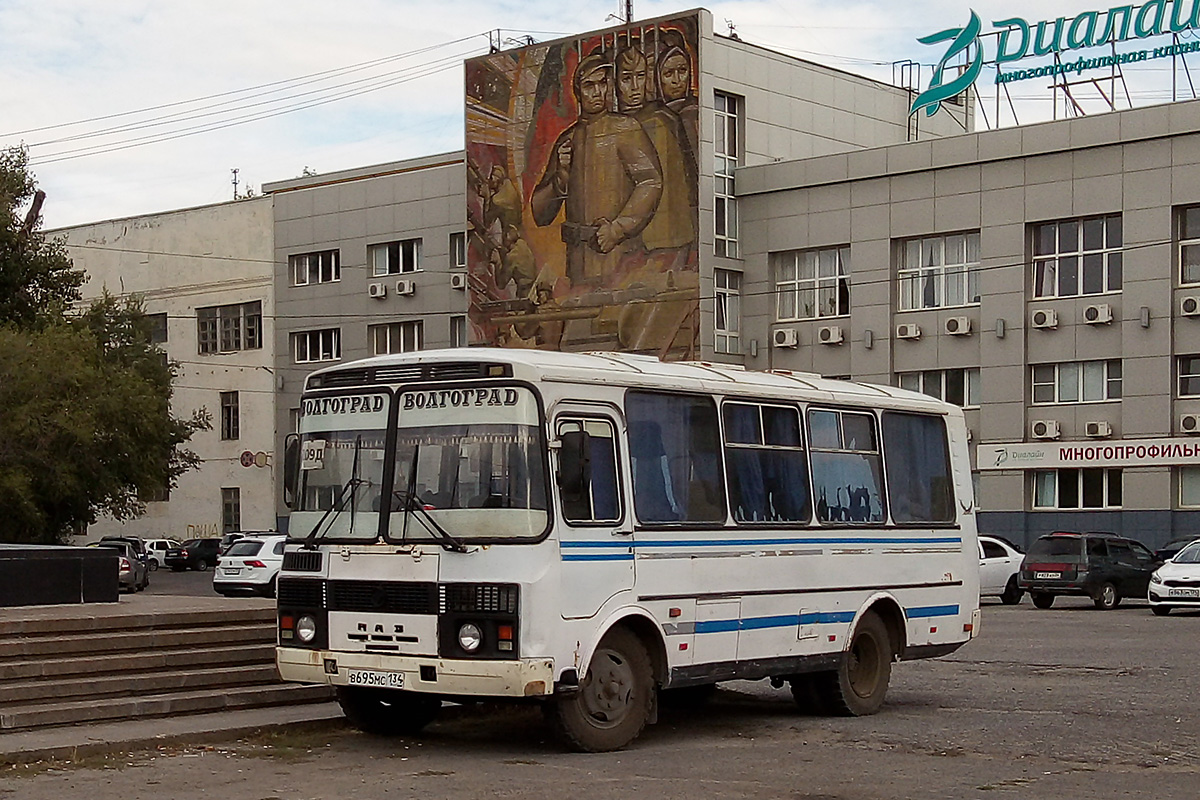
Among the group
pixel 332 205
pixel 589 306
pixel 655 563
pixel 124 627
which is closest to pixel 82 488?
pixel 589 306

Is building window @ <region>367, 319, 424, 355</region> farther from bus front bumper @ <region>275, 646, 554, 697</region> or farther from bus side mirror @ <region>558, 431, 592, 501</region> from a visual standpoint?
bus side mirror @ <region>558, 431, 592, 501</region>

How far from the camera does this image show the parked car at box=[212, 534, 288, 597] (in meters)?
37.2

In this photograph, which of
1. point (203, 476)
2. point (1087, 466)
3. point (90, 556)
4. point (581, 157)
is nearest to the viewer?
point (90, 556)

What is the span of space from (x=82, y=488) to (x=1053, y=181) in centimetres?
2881

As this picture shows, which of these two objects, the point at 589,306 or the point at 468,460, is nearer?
the point at 468,460

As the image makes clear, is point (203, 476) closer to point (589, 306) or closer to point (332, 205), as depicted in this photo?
point (332, 205)

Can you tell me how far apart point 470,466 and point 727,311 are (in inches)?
1827

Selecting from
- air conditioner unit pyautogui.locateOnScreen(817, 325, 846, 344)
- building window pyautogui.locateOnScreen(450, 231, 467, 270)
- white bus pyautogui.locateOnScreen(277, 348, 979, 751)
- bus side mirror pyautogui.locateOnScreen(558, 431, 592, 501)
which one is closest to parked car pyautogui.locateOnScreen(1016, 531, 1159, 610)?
air conditioner unit pyautogui.locateOnScreen(817, 325, 846, 344)

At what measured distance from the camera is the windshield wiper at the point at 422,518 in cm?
1209

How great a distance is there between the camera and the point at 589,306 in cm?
5919

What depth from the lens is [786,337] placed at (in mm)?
57688

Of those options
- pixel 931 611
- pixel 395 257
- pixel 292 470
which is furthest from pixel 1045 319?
pixel 292 470

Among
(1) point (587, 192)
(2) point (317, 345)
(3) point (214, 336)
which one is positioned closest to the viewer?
(1) point (587, 192)

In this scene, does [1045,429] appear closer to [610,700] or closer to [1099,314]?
[1099,314]
